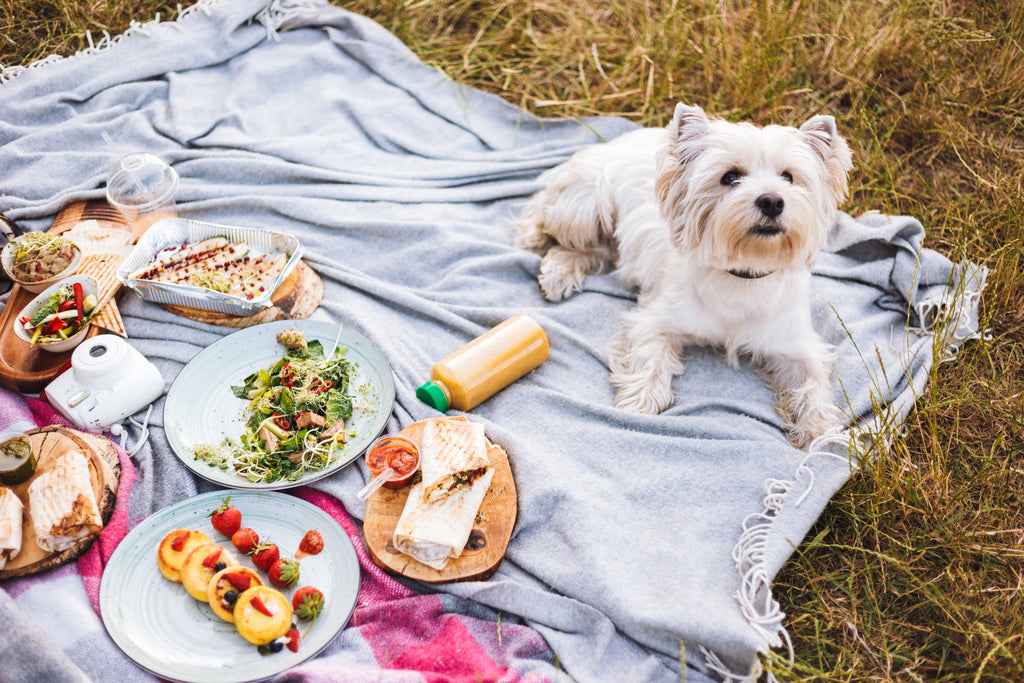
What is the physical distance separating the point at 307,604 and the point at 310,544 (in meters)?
0.25

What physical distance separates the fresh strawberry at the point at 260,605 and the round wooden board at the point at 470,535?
448 millimetres

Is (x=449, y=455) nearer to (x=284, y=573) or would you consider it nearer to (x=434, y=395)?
(x=434, y=395)

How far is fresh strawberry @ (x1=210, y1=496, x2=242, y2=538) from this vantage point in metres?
2.73

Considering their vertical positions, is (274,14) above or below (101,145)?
above

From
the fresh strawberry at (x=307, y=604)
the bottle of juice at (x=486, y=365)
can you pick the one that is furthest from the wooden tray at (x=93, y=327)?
the fresh strawberry at (x=307, y=604)

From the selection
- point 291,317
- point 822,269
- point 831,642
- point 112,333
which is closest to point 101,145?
point 112,333

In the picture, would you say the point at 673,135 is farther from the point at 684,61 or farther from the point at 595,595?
the point at 684,61

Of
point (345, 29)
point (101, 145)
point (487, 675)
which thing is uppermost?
point (345, 29)

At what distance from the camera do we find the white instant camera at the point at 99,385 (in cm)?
306

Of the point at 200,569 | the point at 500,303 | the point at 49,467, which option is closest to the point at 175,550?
the point at 200,569

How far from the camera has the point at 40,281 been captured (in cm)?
344

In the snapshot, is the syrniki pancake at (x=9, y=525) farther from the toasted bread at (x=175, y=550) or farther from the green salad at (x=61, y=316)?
the green salad at (x=61, y=316)

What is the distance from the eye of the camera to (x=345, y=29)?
5391 mm

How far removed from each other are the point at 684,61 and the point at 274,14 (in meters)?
3.17
